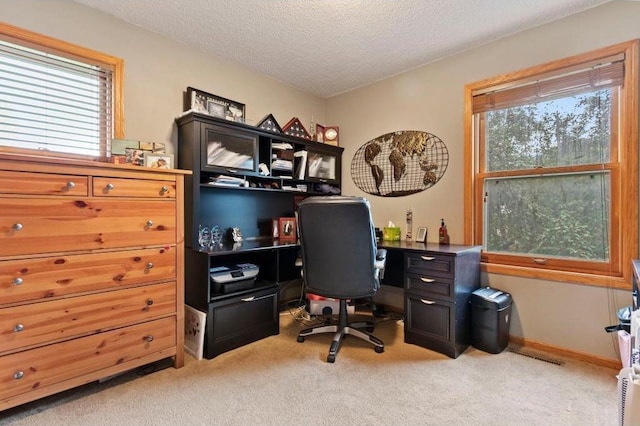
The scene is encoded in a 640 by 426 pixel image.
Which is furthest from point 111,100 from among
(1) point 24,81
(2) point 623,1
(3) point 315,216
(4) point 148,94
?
(2) point 623,1

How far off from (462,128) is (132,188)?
2649 millimetres

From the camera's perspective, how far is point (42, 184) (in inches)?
61.5

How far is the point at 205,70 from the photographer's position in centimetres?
275

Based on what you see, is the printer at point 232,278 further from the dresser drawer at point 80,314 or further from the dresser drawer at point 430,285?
the dresser drawer at point 430,285

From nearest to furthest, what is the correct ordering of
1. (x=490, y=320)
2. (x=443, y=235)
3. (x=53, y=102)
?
(x=53, y=102), (x=490, y=320), (x=443, y=235)

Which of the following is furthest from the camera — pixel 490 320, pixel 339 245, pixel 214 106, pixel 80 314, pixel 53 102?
pixel 214 106

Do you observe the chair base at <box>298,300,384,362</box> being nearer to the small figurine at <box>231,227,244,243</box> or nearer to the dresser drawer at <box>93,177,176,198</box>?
the small figurine at <box>231,227,244,243</box>

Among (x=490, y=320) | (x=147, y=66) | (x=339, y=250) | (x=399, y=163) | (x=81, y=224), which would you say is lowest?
(x=490, y=320)

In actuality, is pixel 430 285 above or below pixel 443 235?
below

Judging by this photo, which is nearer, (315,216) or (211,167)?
(315,216)

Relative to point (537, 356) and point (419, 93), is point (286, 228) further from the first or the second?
point (537, 356)

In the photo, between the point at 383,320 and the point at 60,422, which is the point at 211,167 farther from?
the point at 383,320

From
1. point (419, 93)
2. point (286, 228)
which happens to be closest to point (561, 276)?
point (419, 93)

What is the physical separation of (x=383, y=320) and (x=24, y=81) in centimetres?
327
